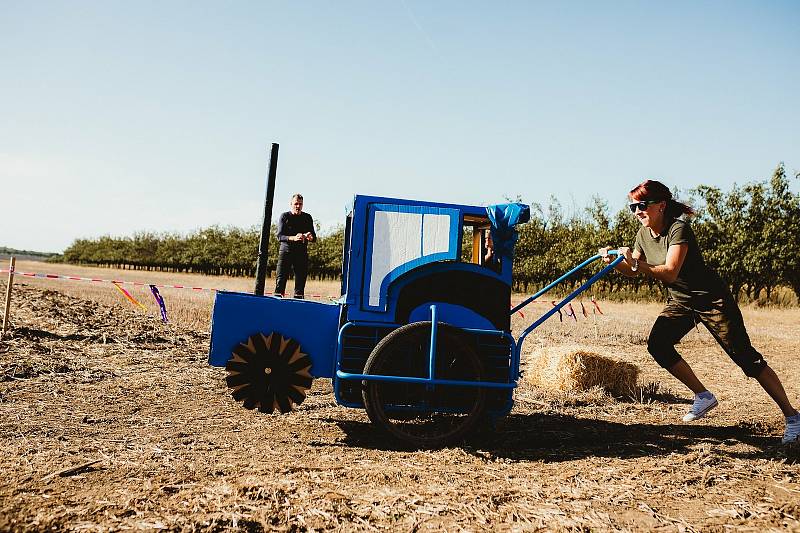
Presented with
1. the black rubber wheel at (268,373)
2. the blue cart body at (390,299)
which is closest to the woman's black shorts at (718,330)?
the blue cart body at (390,299)

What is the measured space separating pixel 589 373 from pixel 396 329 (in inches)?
148

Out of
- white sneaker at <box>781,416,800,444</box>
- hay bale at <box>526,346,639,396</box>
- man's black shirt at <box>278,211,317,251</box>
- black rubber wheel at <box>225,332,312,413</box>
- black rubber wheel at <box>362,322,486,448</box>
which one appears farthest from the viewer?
man's black shirt at <box>278,211,317,251</box>

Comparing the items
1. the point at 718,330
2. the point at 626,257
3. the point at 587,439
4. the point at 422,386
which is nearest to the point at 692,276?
the point at 718,330

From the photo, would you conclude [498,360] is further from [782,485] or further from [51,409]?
[51,409]

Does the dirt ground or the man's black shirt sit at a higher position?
the man's black shirt

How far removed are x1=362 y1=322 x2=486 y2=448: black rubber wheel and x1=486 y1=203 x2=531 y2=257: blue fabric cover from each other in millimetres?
784

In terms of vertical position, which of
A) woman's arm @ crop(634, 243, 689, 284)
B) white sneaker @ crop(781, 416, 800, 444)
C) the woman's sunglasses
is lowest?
white sneaker @ crop(781, 416, 800, 444)

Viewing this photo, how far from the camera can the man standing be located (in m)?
7.95

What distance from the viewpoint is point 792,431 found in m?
4.92

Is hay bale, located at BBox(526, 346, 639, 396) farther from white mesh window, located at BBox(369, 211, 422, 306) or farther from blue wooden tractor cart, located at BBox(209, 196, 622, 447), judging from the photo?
white mesh window, located at BBox(369, 211, 422, 306)

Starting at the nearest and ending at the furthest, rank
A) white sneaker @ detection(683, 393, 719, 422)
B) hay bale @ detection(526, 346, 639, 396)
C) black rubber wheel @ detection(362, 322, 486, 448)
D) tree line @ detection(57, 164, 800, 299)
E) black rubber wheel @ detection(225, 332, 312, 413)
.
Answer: black rubber wheel @ detection(362, 322, 486, 448), black rubber wheel @ detection(225, 332, 312, 413), white sneaker @ detection(683, 393, 719, 422), hay bale @ detection(526, 346, 639, 396), tree line @ detection(57, 164, 800, 299)

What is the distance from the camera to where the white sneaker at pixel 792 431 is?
16.1 feet

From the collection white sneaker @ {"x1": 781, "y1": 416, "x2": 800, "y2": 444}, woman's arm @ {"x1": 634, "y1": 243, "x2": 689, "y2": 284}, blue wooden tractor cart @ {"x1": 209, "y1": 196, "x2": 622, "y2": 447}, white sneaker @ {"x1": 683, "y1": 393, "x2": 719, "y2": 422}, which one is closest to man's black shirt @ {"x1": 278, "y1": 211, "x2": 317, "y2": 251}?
blue wooden tractor cart @ {"x1": 209, "y1": 196, "x2": 622, "y2": 447}

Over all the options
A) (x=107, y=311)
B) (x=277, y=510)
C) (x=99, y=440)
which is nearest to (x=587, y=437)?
(x=277, y=510)
